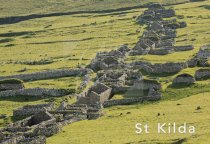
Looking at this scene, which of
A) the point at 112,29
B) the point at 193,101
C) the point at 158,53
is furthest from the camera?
the point at 112,29

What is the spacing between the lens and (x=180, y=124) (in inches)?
1996

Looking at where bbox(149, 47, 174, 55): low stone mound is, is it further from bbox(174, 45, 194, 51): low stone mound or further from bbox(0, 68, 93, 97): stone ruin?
bbox(0, 68, 93, 97): stone ruin

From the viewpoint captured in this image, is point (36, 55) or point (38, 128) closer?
point (38, 128)

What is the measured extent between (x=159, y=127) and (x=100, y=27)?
117658 mm

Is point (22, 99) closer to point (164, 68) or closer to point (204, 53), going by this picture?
point (164, 68)

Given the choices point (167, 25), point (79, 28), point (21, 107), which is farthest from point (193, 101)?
point (79, 28)

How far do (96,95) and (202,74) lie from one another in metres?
16.5

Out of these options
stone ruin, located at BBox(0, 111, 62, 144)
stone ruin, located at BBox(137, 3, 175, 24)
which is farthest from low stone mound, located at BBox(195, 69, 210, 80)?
stone ruin, located at BBox(137, 3, 175, 24)

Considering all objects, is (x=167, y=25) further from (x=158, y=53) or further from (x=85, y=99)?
(x=85, y=99)

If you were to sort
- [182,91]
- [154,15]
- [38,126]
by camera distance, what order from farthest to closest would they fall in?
[154,15] < [182,91] < [38,126]

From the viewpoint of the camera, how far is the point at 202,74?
73.2 m

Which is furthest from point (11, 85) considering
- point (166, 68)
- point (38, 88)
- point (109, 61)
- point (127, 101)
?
point (166, 68)

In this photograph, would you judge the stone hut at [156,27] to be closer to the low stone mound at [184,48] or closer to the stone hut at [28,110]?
the low stone mound at [184,48]

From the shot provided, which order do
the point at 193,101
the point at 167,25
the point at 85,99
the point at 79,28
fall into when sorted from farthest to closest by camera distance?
the point at 79,28 < the point at 167,25 < the point at 85,99 < the point at 193,101
